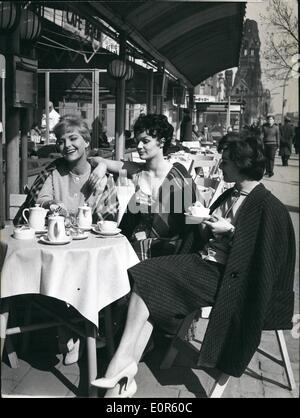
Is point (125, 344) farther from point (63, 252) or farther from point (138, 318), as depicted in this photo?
point (63, 252)

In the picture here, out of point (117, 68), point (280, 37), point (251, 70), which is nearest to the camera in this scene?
point (280, 37)

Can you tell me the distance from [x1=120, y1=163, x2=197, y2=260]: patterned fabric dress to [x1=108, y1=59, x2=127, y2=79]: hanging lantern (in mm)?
4886

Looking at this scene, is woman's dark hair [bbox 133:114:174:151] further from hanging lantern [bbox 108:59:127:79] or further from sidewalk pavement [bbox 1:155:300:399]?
hanging lantern [bbox 108:59:127:79]

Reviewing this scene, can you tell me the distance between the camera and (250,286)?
2.86m

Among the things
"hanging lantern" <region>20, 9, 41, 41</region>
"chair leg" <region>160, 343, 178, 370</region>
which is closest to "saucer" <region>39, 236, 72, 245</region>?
"chair leg" <region>160, 343, 178, 370</region>

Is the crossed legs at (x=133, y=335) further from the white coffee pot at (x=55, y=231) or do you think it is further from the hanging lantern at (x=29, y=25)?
the hanging lantern at (x=29, y=25)

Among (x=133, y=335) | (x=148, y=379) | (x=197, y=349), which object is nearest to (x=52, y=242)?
(x=133, y=335)

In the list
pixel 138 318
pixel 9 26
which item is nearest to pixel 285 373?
pixel 138 318

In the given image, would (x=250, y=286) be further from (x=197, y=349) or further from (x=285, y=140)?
(x=285, y=140)

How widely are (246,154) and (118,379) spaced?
4.51 feet

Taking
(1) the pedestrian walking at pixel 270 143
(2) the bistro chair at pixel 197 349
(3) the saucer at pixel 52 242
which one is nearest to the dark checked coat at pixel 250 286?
(2) the bistro chair at pixel 197 349

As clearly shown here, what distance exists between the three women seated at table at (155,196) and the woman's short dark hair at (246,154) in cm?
61

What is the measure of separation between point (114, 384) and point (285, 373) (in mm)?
1149

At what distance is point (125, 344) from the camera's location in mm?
2777
